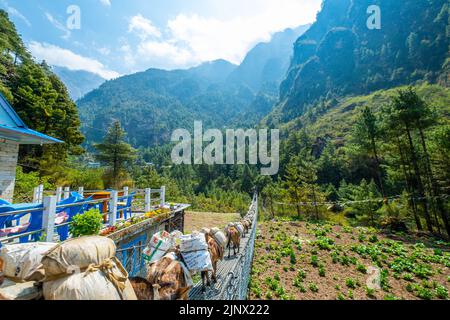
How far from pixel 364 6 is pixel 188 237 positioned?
166 meters

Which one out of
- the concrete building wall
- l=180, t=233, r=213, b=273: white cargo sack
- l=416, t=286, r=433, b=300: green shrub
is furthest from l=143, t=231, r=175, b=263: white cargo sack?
l=416, t=286, r=433, b=300: green shrub

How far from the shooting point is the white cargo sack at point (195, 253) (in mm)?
3324

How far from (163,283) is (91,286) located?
115 cm

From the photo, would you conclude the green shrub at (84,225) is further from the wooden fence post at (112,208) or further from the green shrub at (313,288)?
the green shrub at (313,288)

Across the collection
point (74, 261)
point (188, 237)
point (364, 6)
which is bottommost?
point (188, 237)

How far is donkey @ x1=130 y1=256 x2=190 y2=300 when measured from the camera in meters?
2.20

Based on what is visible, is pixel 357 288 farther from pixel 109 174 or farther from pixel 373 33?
pixel 373 33

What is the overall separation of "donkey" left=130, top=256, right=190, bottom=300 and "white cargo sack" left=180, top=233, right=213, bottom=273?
1.50 feet

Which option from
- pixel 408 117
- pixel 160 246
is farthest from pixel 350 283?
pixel 408 117

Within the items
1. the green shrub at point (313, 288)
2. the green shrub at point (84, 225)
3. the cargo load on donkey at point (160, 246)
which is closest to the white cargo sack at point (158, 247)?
the cargo load on donkey at point (160, 246)

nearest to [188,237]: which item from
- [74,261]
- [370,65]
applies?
[74,261]

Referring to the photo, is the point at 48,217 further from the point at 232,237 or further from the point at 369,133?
the point at 369,133

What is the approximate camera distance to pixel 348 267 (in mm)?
7133
